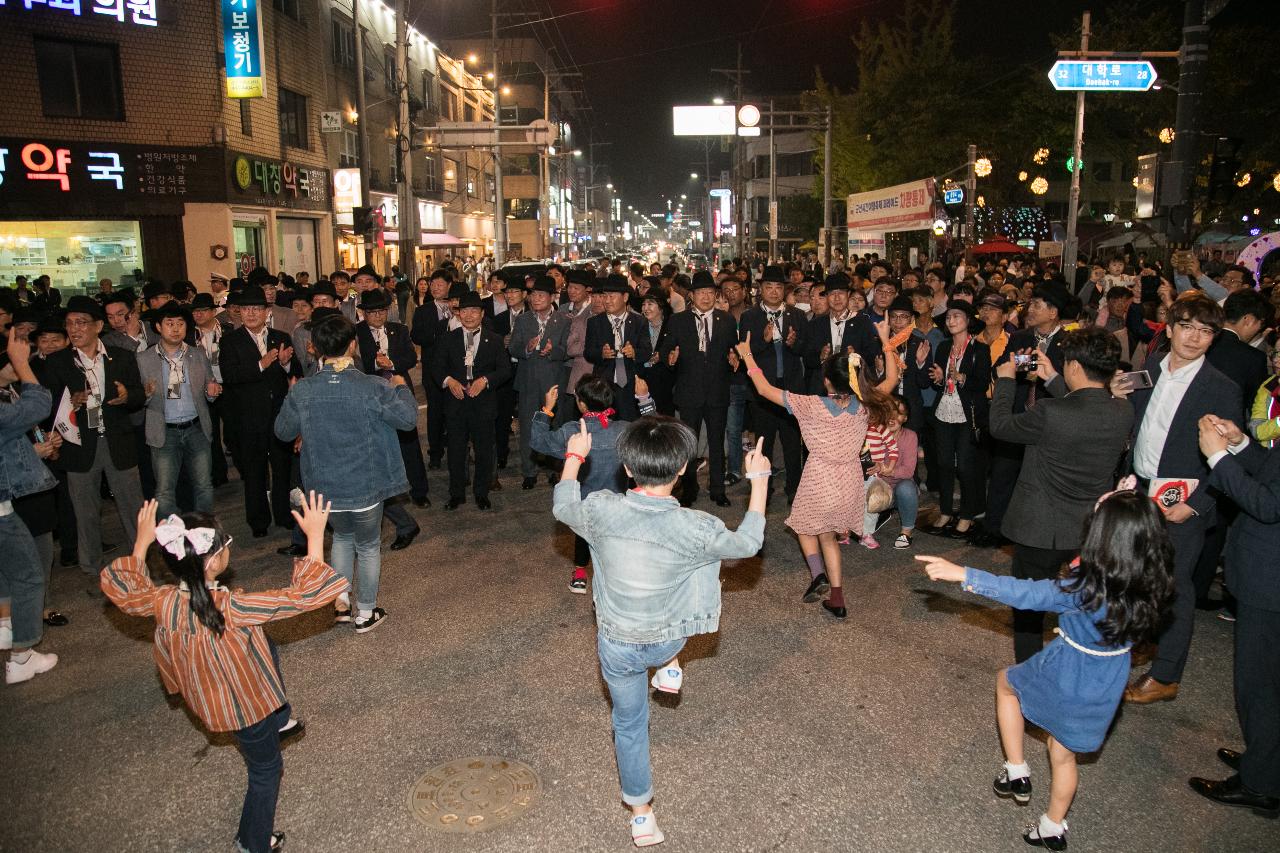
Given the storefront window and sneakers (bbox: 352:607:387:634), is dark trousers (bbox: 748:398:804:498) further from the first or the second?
the storefront window

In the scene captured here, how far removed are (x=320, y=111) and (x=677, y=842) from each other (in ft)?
91.0

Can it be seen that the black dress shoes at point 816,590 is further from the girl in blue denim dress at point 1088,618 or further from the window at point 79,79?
the window at point 79,79

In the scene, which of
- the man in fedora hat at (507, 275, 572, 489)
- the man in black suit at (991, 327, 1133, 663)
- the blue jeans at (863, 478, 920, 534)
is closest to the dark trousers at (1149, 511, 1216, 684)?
the man in black suit at (991, 327, 1133, 663)

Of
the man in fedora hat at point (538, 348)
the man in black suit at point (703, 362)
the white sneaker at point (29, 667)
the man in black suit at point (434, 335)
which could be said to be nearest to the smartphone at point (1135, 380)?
the man in black suit at point (703, 362)

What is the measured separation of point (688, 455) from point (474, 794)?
80.9 inches

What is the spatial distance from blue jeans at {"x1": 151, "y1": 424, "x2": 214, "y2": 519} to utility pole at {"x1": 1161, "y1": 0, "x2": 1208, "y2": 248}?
10.9 meters

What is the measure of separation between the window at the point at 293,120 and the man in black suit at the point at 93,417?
20388 mm

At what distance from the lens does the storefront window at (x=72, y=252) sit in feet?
59.8

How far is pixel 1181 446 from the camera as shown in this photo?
4.49 m

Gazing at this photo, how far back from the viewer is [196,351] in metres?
7.14

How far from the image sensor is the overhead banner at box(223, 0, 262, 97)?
781 inches

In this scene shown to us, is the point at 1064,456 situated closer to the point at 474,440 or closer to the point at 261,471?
the point at 474,440

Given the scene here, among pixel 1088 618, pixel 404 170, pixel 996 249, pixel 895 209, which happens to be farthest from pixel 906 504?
pixel 996 249

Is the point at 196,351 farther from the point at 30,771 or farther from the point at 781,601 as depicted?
the point at 781,601
